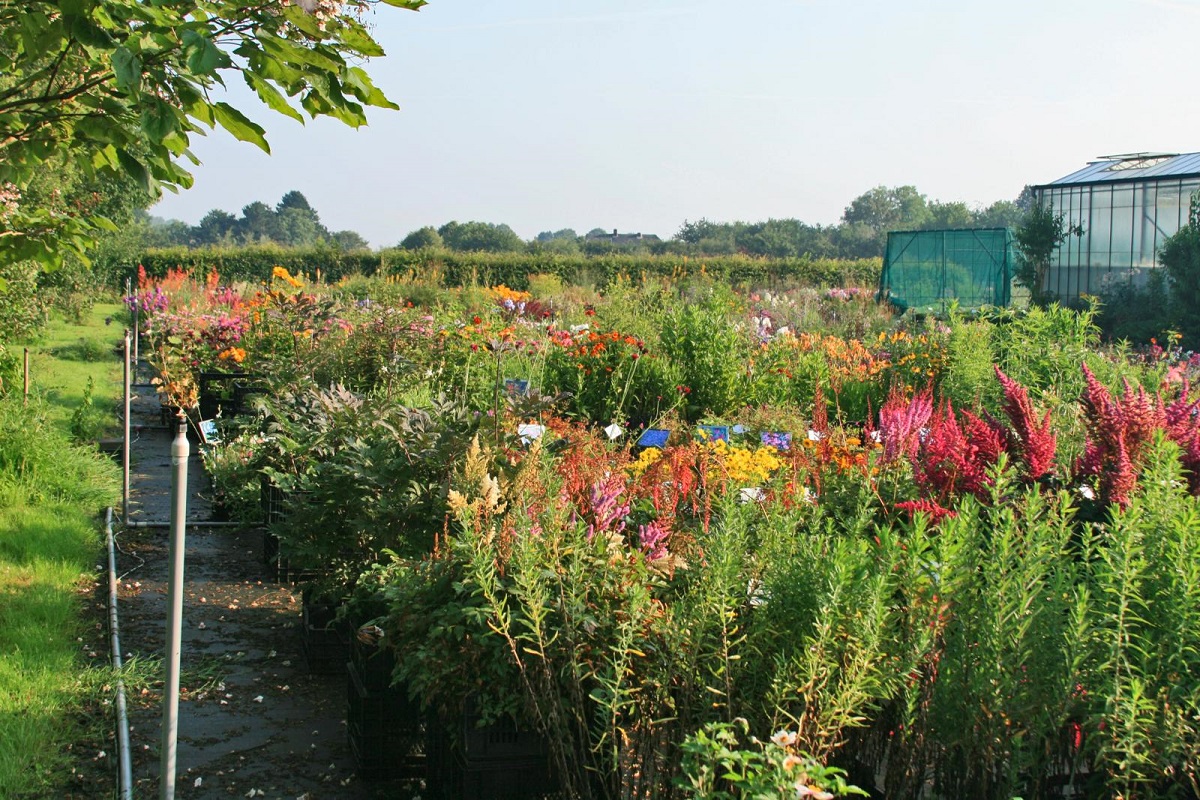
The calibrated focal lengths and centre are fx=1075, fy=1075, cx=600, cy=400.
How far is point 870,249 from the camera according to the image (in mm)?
70812

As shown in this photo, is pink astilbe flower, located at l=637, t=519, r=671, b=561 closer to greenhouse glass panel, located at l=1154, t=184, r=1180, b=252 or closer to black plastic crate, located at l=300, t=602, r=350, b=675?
black plastic crate, located at l=300, t=602, r=350, b=675

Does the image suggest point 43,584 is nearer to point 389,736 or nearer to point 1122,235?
point 389,736

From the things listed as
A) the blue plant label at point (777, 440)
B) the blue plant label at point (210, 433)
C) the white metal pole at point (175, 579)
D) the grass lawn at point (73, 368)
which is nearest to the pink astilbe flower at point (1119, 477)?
the white metal pole at point (175, 579)

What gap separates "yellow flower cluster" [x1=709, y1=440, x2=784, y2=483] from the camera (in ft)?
14.8

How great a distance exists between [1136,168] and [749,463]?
20.6 m

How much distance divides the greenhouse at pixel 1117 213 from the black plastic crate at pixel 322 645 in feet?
65.0

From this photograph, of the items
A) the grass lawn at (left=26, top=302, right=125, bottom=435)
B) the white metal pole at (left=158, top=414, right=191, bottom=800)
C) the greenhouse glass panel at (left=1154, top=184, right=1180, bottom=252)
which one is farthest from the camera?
the greenhouse glass panel at (left=1154, top=184, right=1180, bottom=252)

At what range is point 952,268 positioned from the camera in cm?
2006

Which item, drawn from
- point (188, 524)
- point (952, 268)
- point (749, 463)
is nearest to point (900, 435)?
point (749, 463)

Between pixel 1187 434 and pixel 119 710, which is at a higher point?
pixel 1187 434

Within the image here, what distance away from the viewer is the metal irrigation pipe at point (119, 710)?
3303 mm

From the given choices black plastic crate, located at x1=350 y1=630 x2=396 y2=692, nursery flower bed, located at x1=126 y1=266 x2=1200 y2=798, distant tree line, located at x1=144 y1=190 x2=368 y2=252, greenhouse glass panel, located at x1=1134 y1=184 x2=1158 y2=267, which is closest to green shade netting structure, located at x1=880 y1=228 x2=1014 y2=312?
greenhouse glass panel, located at x1=1134 y1=184 x2=1158 y2=267

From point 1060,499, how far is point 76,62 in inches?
146

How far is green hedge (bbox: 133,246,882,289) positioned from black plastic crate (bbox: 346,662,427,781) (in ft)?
80.3
